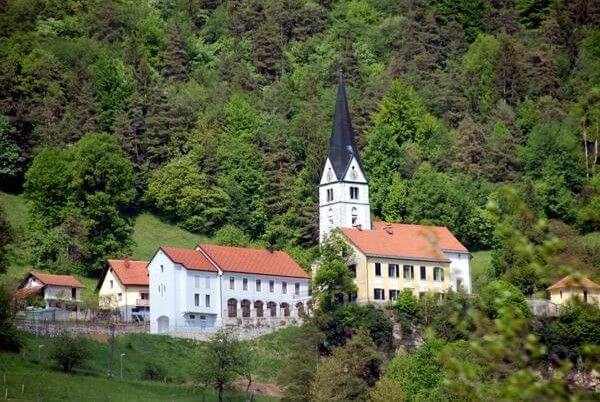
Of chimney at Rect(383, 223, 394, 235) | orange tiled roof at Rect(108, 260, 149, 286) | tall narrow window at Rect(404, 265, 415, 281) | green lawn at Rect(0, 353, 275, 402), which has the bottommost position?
green lawn at Rect(0, 353, 275, 402)

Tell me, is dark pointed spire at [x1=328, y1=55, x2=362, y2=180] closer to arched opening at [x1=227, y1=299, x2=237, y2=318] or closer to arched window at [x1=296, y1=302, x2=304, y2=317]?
arched window at [x1=296, y1=302, x2=304, y2=317]

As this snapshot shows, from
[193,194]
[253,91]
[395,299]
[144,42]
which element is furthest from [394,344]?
[144,42]

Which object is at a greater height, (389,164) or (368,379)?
(389,164)

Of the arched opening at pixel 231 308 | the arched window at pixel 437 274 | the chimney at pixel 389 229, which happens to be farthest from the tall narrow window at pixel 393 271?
the arched opening at pixel 231 308

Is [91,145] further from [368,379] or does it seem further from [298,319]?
[368,379]

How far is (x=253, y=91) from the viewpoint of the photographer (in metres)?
126

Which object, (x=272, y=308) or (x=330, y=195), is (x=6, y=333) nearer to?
(x=272, y=308)

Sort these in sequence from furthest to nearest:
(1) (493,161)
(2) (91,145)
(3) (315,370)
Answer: (1) (493,161) → (2) (91,145) → (3) (315,370)

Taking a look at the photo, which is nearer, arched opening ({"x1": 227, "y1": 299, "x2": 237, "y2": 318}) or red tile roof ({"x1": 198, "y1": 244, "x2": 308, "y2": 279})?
arched opening ({"x1": 227, "y1": 299, "x2": 237, "y2": 318})

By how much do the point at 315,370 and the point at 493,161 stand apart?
141 ft

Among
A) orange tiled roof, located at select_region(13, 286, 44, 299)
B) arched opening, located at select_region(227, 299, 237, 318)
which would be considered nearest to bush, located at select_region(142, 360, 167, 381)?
orange tiled roof, located at select_region(13, 286, 44, 299)

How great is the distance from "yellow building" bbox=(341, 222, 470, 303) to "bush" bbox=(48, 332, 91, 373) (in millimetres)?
19800

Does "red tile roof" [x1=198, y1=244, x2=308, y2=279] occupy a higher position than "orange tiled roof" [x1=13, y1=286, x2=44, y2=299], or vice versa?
"red tile roof" [x1=198, y1=244, x2=308, y2=279]

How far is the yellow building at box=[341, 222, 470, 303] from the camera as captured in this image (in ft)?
269
